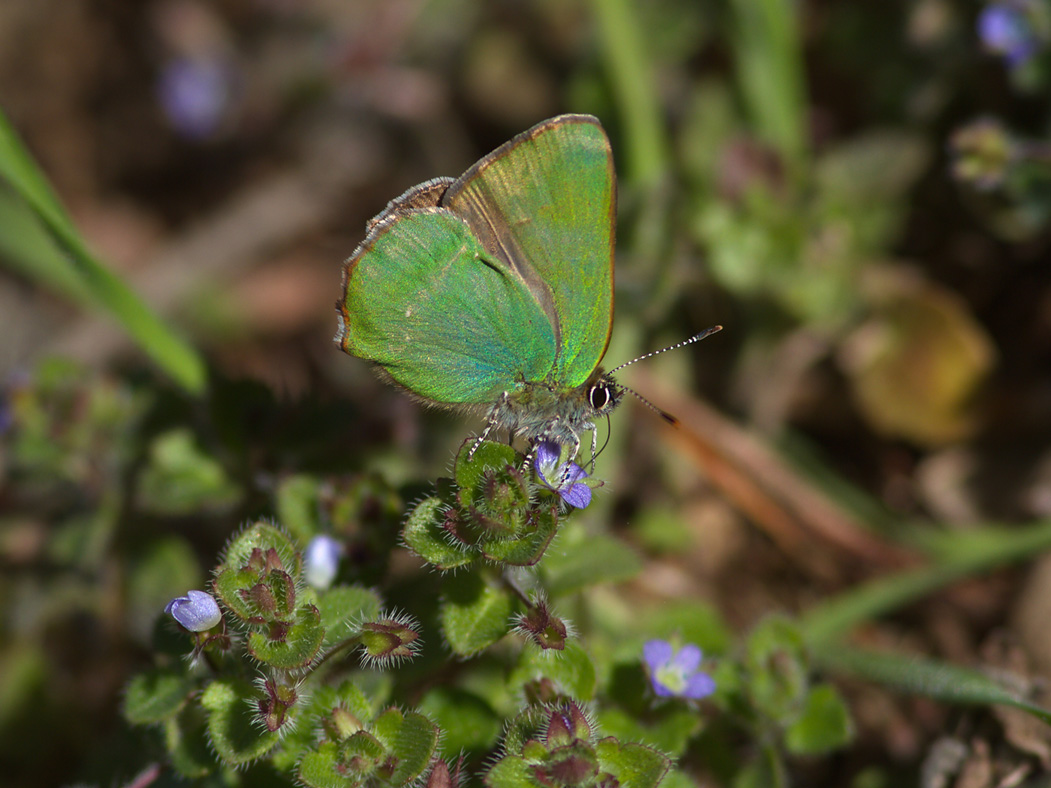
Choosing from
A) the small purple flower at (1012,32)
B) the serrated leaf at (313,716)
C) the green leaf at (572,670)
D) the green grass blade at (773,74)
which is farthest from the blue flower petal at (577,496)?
the small purple flower at (1012,32)

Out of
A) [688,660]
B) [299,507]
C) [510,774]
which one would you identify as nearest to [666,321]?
[688,660]

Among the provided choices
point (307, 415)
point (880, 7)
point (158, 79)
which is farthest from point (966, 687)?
point (158, 79)

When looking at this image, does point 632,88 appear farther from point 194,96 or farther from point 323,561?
point 194,96

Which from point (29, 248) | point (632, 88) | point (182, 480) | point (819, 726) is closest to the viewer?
point (819, 726)

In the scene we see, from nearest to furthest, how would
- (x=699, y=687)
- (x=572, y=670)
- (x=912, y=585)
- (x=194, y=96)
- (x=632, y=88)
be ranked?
(x=572, y=670) → (x=699, y=687) → (x=912, y=585) → (x=632, y=88) → (x=194, y=96)

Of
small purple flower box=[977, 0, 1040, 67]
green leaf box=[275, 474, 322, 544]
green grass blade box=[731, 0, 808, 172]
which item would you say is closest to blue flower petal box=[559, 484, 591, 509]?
green leaf box=[275, 474, 322, 544]

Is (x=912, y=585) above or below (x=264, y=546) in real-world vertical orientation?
above

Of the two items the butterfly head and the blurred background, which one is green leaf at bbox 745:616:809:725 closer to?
the blurred background
